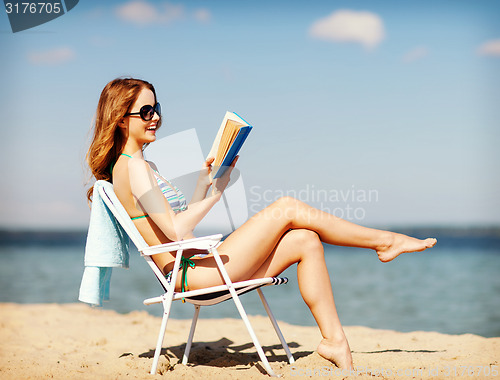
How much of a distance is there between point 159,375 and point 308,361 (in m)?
0.89

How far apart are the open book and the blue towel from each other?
27.3 inches

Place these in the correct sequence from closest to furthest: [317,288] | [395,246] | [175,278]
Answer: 1. [175,278]
2. [317,288]
3. [395,246]

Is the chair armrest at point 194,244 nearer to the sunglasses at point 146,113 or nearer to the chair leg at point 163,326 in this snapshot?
the chair leg at point 163,326

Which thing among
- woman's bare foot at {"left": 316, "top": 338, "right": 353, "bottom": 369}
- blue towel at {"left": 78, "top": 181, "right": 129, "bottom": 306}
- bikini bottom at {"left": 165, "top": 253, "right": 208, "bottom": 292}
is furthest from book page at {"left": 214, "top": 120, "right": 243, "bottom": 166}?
woman's bare foot at {"left": 316, "top": 338, "right": 353, "bottom": 369}

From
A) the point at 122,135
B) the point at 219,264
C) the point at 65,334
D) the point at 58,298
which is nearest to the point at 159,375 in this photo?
the point at 219,264

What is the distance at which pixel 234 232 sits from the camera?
324cm

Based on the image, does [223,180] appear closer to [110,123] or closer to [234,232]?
[234,232]

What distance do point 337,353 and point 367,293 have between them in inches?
315

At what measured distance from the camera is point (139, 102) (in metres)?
3.34

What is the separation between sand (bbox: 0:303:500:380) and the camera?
319cm

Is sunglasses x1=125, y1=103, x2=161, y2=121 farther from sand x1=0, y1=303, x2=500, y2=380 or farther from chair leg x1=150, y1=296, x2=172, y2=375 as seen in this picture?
sand x1=0, y1=303, x2=500, y2=380

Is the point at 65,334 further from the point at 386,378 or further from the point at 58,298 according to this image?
the point at 58,298

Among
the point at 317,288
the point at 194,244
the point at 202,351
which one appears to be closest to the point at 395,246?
the point at 317,288

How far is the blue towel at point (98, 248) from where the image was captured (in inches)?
128
